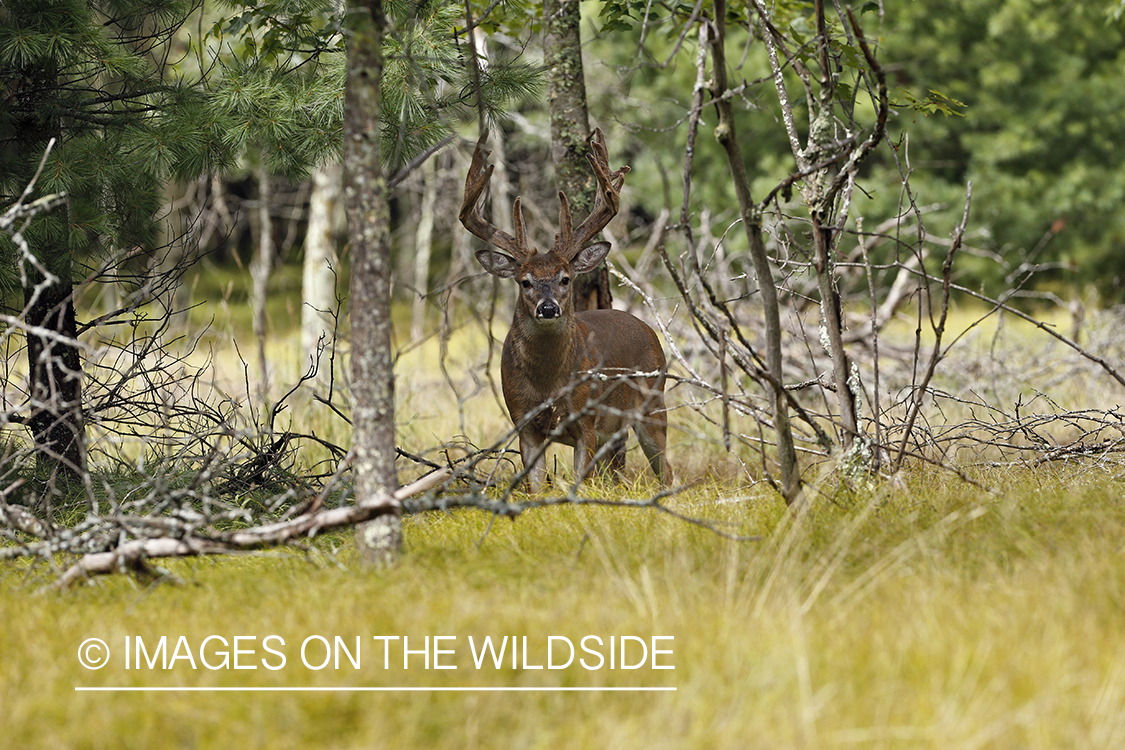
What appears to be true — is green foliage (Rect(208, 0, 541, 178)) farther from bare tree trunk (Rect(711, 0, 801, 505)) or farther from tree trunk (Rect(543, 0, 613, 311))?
A: bare tree trunk (Rect(711, 0, 801, 505))

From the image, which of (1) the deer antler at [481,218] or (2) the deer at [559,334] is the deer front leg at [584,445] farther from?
(1) the deer antler at [481,218]

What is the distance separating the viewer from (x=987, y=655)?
2.35 m

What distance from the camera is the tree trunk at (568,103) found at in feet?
18.1

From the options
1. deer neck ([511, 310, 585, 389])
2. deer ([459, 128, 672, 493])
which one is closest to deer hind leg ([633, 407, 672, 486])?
deer ([459, 128, 672, 493])

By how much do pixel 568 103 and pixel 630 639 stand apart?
3746 mm

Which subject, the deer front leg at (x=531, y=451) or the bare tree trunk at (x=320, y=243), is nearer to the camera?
the deer front leg at (x=531, y=451)

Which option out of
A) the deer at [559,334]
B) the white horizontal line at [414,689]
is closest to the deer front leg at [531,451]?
the deer at [559,334]

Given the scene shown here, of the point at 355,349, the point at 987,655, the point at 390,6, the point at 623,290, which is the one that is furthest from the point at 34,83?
the point at 623,290

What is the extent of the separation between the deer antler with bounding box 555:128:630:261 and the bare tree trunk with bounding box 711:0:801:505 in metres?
1.36

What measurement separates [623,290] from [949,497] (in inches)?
291

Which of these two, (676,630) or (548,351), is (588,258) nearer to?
(548,351)

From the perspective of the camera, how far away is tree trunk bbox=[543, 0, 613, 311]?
217 inches

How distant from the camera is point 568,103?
5.65 m

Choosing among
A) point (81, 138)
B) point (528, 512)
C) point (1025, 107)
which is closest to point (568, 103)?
point (81, 138)
